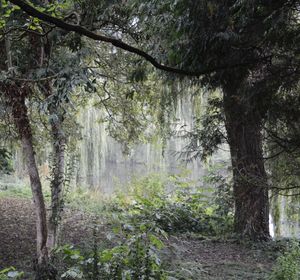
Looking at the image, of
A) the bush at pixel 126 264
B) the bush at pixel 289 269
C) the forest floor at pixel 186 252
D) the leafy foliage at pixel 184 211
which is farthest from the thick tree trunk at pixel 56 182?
the bush at pixel 289 269

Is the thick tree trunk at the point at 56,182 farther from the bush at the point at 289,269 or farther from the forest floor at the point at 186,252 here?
the bush at the point at 289,269

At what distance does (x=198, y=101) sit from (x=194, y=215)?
6.23ft

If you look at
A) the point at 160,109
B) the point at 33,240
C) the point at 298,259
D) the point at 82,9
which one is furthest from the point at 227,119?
the point at 33,240

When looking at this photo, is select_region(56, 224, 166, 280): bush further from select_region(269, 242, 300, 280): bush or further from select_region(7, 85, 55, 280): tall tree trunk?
select_region(269, 242, 300, 280): bush

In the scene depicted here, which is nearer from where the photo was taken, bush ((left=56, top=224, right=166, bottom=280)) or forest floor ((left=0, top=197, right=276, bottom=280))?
bush ((left=56, top=224, right=166, bottom=280))

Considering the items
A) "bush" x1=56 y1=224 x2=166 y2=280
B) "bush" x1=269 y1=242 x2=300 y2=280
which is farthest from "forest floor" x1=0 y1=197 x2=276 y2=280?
"bush" x1=56 y1=224 x2=166 y2=280

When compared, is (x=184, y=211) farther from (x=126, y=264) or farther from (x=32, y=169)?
(x=126, y=264)

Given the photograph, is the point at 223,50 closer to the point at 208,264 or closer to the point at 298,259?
the point at 298,259

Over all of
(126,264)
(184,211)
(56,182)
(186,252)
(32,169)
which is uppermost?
(32,169)

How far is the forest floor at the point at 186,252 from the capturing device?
3393mm

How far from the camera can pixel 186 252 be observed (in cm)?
423

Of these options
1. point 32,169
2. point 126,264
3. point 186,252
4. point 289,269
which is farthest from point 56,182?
point 289,269

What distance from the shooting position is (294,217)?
5.02 meters

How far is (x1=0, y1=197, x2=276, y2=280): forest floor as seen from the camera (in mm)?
3393
